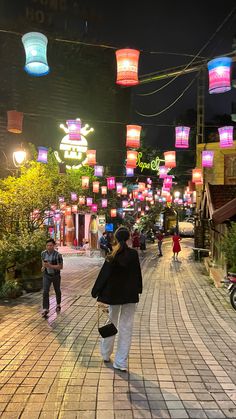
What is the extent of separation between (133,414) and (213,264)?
1435 cm

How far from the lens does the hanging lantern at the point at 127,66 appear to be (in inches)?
429

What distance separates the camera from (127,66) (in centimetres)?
1105

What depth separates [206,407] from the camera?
14.8 ft

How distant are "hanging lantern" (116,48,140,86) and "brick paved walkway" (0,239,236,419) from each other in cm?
592

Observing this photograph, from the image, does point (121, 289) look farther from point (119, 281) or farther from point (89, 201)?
point (89, 201)

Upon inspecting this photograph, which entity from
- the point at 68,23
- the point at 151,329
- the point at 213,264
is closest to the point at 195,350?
the point at 151,329

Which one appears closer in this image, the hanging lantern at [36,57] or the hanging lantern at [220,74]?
the hanging lantern at [36,57]

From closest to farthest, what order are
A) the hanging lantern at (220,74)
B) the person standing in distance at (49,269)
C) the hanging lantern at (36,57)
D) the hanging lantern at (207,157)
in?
the person standing in distance at (49,269) < the hanging lantern at (36,57) < the hanging lantern at (220,74) < the hanging lantern at (207,157)

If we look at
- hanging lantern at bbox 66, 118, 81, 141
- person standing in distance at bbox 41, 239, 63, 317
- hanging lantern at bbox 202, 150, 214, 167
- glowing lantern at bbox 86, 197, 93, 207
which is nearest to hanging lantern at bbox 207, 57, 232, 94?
person standing in distance at bbox 41, 239, 63, 317

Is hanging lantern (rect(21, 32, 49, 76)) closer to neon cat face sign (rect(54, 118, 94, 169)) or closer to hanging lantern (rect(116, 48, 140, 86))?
hanging lantern (rect(116, 48, 140, 86))

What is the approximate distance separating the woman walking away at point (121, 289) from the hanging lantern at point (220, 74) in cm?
734

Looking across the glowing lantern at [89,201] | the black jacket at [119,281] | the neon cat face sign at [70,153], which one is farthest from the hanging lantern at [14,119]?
the black jacket at [119,281]

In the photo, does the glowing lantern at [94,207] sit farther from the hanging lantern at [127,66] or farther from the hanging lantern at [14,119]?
the hanging lantern at [127,66]

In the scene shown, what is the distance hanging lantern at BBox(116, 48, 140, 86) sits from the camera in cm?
1091
